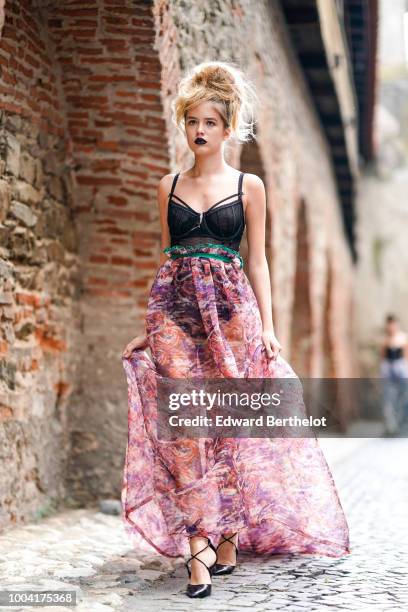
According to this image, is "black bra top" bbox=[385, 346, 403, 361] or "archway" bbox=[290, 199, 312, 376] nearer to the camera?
"archway" bbox=[290, 199, 312, 376]

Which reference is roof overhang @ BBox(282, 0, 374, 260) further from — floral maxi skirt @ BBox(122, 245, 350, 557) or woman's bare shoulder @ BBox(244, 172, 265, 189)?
floral maxi skirt @ BBox(122, 245, 350, 557)

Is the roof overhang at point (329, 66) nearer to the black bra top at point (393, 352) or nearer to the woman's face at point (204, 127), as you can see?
the black bra top at point (393, 352)

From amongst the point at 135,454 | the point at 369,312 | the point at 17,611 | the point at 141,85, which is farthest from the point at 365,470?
the point at 369,312

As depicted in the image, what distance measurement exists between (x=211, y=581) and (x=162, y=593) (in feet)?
0.61

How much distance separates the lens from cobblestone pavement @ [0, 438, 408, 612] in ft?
9.24

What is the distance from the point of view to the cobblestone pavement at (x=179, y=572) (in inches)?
111

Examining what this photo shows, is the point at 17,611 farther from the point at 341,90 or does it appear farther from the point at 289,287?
the point at 341,90

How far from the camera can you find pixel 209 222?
3139 mm

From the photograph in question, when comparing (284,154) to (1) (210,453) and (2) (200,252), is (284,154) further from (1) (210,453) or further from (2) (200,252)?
(1) (210,453)

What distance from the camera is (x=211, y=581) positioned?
3076 millimetres

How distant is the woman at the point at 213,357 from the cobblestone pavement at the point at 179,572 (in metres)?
0.14

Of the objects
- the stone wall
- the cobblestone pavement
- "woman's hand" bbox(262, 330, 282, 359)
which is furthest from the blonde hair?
the cobblestone pavement

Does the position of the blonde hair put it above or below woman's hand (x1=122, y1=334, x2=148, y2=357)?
above

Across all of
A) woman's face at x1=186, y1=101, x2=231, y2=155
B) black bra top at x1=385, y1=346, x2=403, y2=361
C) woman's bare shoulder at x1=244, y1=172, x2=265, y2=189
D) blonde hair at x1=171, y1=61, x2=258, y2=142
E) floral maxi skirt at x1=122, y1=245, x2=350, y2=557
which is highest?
blonde hair at x1=171, y1=61, x2=258, y2=142
